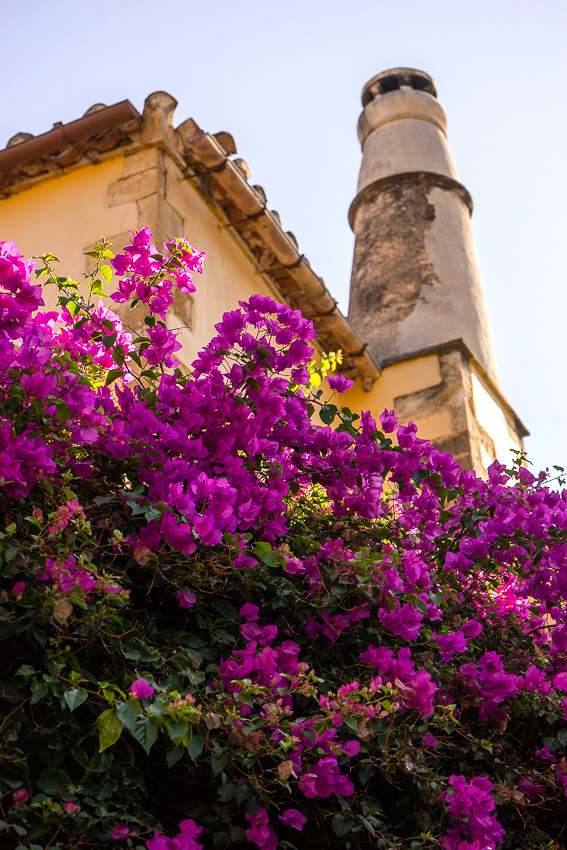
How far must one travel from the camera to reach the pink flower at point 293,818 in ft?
6.03

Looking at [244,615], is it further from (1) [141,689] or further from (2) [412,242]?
(2) [412,242]

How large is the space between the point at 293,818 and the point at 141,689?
51cm

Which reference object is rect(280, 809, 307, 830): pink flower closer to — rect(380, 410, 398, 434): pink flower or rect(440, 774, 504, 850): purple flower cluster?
rect(440, 774, 504, 850): purple flower cluster

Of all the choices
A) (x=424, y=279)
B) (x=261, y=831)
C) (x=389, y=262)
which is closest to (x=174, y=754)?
(x=261, y=831)

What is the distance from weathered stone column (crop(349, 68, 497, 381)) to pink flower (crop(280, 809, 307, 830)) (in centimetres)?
587

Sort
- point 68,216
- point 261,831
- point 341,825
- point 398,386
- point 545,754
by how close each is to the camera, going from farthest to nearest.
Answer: point 398,386 → point 68,216 → point 545,754 → point 341,825 → point 261,831

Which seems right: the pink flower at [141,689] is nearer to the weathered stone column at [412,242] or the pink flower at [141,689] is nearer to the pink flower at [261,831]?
the pink flower at [261,831]

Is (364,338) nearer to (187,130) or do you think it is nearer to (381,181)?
(381,181)

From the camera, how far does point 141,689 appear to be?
1.60 m

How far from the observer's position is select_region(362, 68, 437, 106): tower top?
1063 centimetres

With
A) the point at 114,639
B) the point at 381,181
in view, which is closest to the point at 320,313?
the point at 381,181

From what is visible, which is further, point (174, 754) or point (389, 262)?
point (389, 262)

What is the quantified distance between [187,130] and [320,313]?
173 cm

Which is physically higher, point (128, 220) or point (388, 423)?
point (128, 220)
